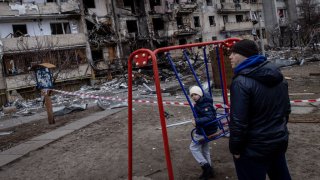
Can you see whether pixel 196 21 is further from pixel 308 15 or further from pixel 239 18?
pixel 308 15

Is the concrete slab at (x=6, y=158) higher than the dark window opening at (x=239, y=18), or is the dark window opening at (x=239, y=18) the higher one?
the dark window opening at (x=239, y=18)

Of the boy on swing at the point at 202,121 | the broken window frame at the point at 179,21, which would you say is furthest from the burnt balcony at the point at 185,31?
the boy on swing at the point at 202,121

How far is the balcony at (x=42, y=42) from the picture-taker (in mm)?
25547

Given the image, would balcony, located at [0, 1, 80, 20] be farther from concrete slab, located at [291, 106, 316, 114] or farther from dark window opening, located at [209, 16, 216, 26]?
concrete slab, located at [291, 106, 316, 114]

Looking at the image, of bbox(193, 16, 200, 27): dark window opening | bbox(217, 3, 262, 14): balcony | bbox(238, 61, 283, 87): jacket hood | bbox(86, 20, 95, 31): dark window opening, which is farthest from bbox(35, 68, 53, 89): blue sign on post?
bbox(217, 3, 262, 14): balcony

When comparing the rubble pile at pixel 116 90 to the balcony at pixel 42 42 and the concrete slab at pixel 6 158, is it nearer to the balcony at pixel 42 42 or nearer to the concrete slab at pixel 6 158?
the balcony at pixel 42 42

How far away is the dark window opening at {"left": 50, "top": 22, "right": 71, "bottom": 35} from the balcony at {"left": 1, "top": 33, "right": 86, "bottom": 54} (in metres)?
1.60

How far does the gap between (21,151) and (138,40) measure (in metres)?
29.0

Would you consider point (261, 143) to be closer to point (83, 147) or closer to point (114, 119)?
point (83, 147)

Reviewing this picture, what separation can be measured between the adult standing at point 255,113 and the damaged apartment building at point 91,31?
1845 cm

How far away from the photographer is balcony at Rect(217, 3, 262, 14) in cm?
4631

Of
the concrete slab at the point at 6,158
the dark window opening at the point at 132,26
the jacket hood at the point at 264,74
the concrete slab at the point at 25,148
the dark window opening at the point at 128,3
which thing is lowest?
the concrete slab at the point at 6,158

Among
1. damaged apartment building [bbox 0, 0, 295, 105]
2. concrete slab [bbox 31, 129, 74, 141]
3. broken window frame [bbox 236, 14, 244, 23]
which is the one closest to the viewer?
concrete slab [bbox 31, 129, 74, 141]

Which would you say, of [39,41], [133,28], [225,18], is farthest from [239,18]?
[39,41]
